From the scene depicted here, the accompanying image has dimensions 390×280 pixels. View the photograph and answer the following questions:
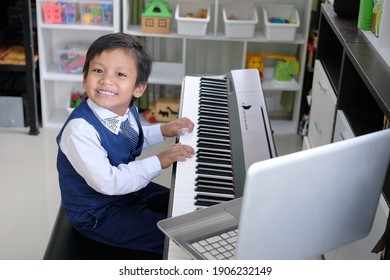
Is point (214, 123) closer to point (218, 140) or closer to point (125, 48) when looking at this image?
point (218, 140)

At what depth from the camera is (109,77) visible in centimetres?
190

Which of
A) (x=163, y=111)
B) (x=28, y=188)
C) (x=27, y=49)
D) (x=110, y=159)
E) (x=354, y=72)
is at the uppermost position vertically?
(x=354, y=72)

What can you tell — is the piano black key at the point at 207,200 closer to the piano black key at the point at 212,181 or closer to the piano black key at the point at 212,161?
the piano black key at the point at 212,181

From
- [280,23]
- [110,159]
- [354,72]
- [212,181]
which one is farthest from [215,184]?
[280,23]

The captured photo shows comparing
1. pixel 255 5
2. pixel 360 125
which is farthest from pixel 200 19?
pixel 360 125

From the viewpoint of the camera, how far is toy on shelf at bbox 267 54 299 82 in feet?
12.9

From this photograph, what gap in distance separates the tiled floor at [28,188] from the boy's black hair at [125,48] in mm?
1085

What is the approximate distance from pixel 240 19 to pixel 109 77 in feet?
7.04

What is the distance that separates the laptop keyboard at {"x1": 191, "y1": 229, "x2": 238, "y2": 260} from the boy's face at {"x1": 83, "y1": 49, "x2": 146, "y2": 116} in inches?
24.4

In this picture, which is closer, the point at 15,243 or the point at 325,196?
the point at 325,196

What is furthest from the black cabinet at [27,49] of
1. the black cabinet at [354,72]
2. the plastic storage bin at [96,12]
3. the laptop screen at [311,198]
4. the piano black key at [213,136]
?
the laptop screen at [311,198]

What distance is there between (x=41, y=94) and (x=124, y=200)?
206 centimetres

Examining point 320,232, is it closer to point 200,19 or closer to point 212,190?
point 212,190

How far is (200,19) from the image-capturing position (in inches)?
144
